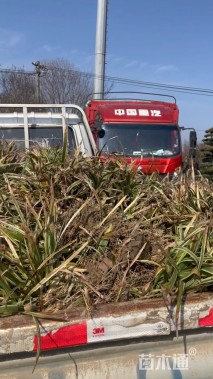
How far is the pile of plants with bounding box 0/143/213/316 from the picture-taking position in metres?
1.93

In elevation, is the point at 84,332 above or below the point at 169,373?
above

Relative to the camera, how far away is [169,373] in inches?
74.4

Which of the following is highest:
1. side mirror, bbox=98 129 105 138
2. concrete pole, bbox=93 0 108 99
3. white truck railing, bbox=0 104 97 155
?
concrete pole, bbox=93 0 108 99

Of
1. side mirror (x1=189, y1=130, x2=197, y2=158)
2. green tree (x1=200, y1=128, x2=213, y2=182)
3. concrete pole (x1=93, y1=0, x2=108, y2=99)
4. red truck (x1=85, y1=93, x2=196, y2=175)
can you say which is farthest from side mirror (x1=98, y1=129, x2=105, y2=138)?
green tree (x1=200, y1=128, x2=213, y2=182)

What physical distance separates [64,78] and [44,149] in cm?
3303

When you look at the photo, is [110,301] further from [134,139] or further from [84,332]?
[134,139]

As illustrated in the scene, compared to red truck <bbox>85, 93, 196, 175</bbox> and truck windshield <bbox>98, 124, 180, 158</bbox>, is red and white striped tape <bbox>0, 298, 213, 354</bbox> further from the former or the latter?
truck windshield <bbox>98, 124, 180, 158</bbox>

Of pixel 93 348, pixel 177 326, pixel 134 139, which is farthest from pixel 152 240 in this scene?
pixel 134 139

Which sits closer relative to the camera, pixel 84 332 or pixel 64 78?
pixel 84 332

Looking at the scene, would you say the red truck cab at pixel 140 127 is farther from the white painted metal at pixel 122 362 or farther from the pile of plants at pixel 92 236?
the white painted metal at pixel 122 362

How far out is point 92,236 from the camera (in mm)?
2189

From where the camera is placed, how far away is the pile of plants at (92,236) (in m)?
1.93

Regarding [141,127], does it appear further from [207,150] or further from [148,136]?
[207,150]

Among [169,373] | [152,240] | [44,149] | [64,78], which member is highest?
[64,78]
